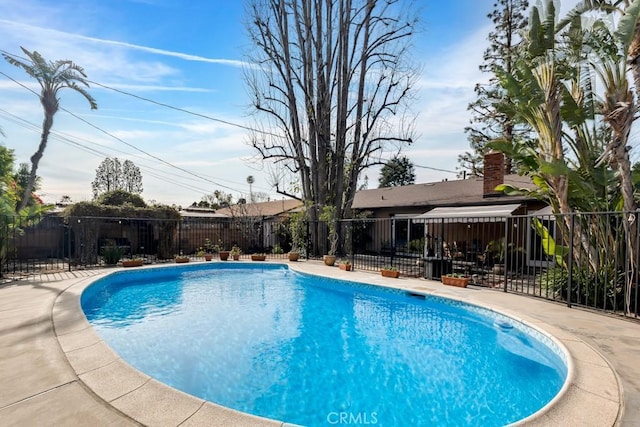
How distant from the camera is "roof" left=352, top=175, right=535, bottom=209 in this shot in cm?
1847

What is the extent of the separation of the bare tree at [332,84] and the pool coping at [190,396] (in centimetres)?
1660

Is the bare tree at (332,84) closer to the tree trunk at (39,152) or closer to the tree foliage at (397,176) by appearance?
the tree trunk at (39,152)

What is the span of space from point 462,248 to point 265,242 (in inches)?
558

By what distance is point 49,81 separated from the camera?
1834cm

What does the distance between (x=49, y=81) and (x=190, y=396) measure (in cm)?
2207

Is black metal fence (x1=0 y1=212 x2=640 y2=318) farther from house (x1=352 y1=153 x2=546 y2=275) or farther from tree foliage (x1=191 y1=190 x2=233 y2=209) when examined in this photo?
tree foliage (x1=191 y1=190 x2=233 y2=209)

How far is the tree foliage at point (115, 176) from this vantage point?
58875mm

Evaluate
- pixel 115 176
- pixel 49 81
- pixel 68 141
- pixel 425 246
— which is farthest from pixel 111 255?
pixel 115 176

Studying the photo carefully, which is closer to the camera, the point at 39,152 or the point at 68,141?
the point at 39,152

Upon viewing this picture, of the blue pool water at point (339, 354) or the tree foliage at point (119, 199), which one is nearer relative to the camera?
the blue pool water at point (339, 354)

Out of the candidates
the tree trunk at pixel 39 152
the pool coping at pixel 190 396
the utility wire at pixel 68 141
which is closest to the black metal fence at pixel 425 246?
the tree trunk at pixel 39 152

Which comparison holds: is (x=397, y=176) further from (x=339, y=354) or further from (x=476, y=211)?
(x=339, y=354)

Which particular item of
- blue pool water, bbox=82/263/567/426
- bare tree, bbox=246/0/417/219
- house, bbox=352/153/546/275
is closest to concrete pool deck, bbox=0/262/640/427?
blue pool water, bbox=82/263/567/426

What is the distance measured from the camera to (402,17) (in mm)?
22094
